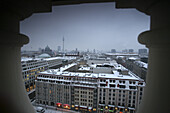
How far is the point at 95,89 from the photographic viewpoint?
1399cm

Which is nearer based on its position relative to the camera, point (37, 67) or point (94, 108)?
point (94, 108)

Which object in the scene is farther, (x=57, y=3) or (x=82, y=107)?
(x=82, y=107)
